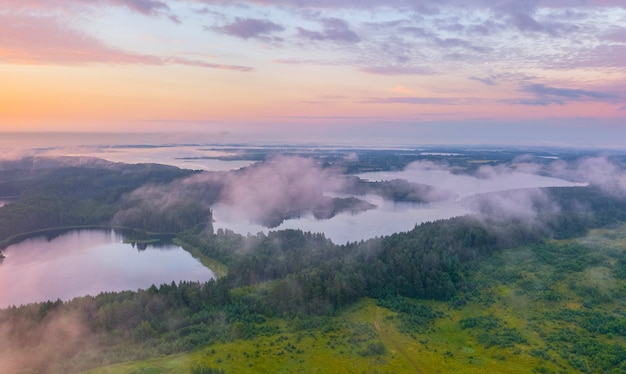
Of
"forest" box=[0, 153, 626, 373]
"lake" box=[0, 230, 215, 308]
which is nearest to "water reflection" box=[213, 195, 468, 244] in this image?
"forest" box=[0, 153, 626, 373]

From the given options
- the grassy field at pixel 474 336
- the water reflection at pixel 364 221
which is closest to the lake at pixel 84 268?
the water reflection at pixel 364 221

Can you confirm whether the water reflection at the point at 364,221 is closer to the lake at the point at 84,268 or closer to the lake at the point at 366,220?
the lake at the point at 366,220

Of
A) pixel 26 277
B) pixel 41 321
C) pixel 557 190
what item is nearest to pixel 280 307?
pixel 41 321

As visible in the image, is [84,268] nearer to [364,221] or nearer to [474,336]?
[474,336]

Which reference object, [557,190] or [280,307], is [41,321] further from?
[557,190]

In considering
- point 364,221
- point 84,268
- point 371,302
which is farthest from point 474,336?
point 364,221

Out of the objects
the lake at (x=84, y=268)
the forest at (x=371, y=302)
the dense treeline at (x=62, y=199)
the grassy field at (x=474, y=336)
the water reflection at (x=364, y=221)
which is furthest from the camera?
the dense treeline at (x=62, y=199)
